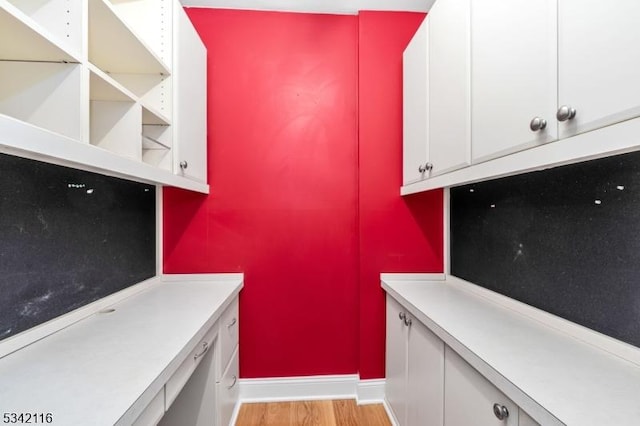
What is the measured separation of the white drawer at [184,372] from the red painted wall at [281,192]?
0.73 m

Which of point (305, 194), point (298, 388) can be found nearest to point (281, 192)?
point (305, 194)

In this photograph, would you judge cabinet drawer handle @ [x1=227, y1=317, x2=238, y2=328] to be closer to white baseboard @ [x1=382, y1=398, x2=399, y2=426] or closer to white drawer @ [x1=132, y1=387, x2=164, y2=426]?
white drawer @ [x1=132, y1=387, x2=164, y2=426]

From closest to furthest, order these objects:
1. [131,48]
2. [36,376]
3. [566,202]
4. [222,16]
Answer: [36,376], [566,202], [131,48], [222,16]

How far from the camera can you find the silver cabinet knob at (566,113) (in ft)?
2.43

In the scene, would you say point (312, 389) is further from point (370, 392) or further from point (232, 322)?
point (232, 322)

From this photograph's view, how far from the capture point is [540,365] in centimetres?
85

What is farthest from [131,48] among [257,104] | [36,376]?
[36,376]

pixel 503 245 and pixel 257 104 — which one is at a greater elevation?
pixel 257 104

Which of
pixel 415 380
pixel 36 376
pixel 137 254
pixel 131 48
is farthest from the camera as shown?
pixel 137 254

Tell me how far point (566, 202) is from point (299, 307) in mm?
1542

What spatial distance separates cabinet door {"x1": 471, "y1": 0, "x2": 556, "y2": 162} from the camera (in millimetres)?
827

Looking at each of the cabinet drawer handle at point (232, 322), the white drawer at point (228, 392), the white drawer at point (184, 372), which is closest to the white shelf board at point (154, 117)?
the white drawer at point (184, 372)

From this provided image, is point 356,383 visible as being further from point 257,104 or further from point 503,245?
point 257,104

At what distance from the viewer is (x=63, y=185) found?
117 centimetres
